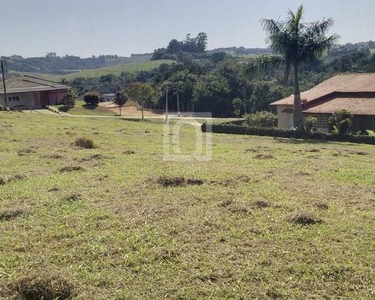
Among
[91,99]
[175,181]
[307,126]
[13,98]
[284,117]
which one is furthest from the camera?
[91,99]

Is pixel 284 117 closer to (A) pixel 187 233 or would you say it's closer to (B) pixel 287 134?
(B) pixel 287 134

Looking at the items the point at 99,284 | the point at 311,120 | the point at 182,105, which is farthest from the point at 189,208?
the point at 182,105

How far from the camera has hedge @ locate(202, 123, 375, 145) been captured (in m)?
23.2

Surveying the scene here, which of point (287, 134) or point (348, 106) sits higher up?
point (348, 106)

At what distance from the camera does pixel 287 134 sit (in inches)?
1022

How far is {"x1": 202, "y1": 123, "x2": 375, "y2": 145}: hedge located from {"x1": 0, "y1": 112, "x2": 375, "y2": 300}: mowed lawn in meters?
13.8

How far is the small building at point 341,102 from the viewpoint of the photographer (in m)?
27.3

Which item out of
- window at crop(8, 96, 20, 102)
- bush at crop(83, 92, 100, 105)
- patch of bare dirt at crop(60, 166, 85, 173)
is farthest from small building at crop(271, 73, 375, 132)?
window at crop(8, 96, 20, 102)

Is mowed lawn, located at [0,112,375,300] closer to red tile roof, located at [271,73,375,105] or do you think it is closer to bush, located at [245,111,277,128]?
bush, located at [245,111,277,128]

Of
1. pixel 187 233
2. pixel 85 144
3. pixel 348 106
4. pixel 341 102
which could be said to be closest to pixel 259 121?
pixel 341 102

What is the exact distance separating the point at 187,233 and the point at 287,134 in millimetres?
21334

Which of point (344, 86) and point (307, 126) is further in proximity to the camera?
point (344, 86)

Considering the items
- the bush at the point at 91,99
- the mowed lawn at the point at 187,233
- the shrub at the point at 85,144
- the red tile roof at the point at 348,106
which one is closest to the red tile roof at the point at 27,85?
the bush at the point at 91,99

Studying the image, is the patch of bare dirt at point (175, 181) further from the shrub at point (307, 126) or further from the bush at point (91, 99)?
the bush at point (91, 99)
